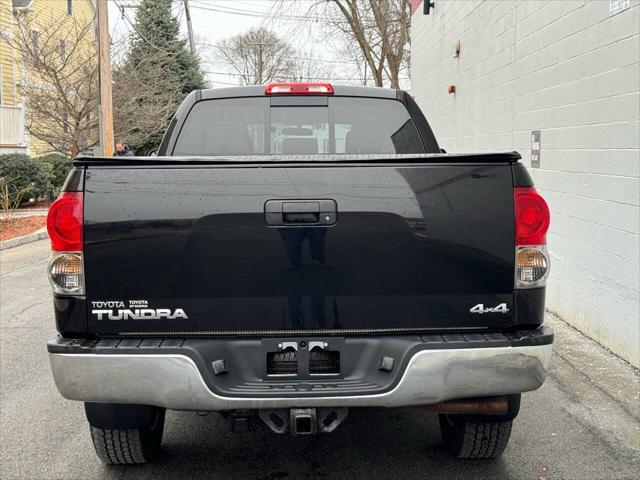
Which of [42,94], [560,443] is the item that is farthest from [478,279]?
[42,94]

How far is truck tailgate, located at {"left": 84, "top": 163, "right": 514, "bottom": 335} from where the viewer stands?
292 cm

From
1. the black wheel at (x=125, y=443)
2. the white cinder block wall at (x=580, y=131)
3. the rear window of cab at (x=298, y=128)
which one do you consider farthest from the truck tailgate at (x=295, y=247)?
the white cinder block wall at (x=580, y=131)

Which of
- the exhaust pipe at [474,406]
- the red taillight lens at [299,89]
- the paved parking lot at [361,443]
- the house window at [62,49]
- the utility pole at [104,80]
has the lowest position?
the paved parking lot at [361,443]

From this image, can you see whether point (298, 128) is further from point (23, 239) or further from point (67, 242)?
point (23, 239)

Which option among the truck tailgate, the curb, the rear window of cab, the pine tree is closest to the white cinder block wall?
the rear window of cab

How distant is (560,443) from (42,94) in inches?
756

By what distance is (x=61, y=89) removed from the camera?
1920 cm

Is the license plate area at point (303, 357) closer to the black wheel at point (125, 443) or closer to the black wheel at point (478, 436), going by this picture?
the black wheel at point (125, 443)

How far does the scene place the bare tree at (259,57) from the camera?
64.8 meters

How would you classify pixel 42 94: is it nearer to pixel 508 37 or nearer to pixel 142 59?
pixel 142 59

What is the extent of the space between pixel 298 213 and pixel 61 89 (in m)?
18.2

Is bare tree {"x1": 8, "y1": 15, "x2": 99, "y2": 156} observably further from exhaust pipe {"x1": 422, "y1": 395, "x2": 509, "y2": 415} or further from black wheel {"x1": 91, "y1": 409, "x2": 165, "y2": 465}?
exhaust pipe {"x1": 422, "y1": 395, "x2": 509, "y2": 415}

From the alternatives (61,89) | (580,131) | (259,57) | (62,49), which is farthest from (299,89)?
(259,57)

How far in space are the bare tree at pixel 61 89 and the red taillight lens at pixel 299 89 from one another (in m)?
16.4
